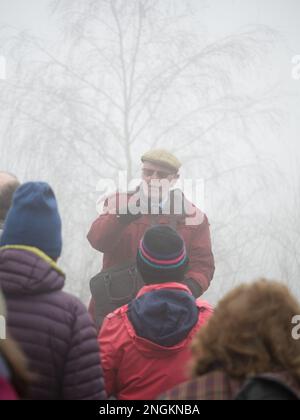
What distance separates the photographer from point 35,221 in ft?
6.45

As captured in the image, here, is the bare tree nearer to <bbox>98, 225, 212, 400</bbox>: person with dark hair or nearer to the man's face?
the man's face

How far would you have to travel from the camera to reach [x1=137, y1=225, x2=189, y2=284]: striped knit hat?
2316mm

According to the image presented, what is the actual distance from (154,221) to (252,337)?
1.85 metres

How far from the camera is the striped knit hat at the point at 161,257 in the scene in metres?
2.32

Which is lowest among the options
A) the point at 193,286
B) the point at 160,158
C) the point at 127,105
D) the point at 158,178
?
the point at 193,286

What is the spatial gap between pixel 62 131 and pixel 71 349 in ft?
21.3

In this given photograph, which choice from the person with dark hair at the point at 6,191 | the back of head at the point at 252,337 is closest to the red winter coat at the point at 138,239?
the person with dark hair at the point at 6,191

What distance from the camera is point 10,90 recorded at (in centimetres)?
825

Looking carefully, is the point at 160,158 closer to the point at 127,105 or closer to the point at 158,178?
the point at 158,178

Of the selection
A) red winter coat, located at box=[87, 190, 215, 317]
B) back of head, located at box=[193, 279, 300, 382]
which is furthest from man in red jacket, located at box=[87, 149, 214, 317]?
back of head, located at box=[193, 279, 300, 382]

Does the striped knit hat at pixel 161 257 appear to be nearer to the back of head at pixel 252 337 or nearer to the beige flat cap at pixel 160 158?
the back of head at pixel 252 337

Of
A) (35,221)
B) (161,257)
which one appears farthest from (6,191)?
(161,257)

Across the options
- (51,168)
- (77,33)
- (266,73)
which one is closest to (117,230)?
(51,168)

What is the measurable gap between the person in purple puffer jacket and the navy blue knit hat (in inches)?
4.6
